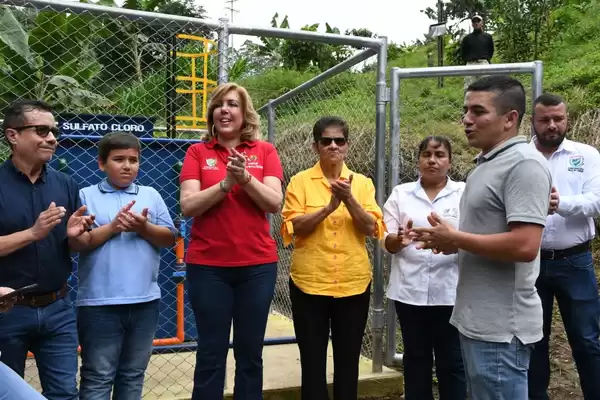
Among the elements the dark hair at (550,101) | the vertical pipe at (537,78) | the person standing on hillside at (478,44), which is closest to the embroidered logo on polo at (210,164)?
the dark hair at (550,101)

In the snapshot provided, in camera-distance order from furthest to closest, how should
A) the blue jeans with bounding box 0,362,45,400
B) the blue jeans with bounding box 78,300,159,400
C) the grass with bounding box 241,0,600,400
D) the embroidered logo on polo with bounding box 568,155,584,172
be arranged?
the grass with bounding box 241,0,600,400
the embroidered logo on polo with bounding box 568,155,584,172
the blue jeans with bounding box 78,300,159,400
the blue jeans with bounding box 0,362,45,400

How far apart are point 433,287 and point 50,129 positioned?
7.51ft

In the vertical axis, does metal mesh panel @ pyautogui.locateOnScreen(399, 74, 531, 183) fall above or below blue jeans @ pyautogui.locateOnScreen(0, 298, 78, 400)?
above

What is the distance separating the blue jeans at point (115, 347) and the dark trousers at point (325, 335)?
36.5 inches

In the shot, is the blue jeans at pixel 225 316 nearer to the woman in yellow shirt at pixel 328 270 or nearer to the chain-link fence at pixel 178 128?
the woman in yellow shirt at pixel 328 270

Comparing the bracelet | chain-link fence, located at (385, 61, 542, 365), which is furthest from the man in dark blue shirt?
chain-link fence, located at (385, 61, 542, 365)

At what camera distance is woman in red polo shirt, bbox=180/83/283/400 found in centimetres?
296

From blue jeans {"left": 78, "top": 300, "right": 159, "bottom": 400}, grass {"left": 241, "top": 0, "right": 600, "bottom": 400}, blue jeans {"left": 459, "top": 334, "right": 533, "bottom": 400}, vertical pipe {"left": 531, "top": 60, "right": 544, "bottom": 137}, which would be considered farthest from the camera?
grass {"left": 241, "top": 0, "right": 600, "bottom": 400}

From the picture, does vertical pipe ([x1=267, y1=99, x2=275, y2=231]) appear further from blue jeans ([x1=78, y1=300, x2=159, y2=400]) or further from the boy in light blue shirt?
blue jeans ([x1=78, y1=300, x2=159, y2=400])

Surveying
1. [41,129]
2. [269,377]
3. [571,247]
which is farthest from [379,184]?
[41,129]

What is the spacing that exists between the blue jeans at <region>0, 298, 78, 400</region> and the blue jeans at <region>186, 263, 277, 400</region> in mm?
634

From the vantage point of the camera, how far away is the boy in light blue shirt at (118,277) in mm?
2771

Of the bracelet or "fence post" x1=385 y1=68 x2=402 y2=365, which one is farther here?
"fence post" x1=385 y1=68 x2=402 y2=365

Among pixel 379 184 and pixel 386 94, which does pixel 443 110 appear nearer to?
pixel 386 94
